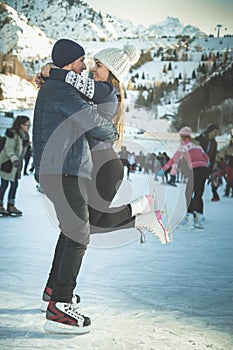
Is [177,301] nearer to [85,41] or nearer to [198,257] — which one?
[198,257]

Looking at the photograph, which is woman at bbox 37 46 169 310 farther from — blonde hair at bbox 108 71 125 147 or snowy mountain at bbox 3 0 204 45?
snowy mountain at bbox 3 0 204 45

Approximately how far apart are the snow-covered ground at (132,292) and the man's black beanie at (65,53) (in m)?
0.85

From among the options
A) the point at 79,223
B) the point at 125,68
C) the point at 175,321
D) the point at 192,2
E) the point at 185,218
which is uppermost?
the point at 192,2

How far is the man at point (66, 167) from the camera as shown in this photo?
1584 mm

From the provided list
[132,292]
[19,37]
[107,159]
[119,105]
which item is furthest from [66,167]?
[19,37]

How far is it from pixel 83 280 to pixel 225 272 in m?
0.75

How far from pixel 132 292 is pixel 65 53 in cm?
102

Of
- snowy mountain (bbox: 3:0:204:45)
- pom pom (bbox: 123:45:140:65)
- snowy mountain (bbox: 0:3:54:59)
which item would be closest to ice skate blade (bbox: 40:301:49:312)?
pom pom (bbox: 123:45:140:65)

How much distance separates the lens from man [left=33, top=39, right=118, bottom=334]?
1.58 metres

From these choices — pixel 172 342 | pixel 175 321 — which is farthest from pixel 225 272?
pixel 172 342

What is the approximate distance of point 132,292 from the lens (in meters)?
2.14

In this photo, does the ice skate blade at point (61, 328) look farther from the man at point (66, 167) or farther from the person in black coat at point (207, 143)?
the person in black coat at point (207, 143)

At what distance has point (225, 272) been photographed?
8.55ft

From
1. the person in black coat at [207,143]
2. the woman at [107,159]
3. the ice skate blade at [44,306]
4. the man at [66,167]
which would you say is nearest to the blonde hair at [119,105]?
the woman at [107,159]
